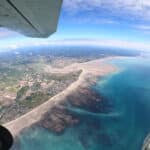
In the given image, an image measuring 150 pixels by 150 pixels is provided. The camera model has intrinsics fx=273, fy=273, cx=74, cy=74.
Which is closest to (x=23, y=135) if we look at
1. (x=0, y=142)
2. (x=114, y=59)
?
(x=114, y=59)

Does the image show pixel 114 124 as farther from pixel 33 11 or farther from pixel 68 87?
pixel 33 11

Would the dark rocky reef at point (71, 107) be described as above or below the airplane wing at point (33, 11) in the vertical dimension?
Result: below

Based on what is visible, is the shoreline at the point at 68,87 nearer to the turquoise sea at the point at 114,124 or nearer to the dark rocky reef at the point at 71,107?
the dark rocky reef at the point at 71,107

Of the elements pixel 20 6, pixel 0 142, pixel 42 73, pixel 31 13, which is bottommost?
pixel 42 73

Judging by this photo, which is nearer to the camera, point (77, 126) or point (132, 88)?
point (77, 126)

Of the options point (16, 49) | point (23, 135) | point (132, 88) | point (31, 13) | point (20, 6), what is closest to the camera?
point (20, 6)

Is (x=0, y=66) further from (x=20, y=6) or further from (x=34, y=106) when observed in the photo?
(x=20, y=6)

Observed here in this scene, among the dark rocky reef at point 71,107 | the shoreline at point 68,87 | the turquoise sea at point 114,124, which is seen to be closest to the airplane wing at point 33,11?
the shoreline at point 68,87
